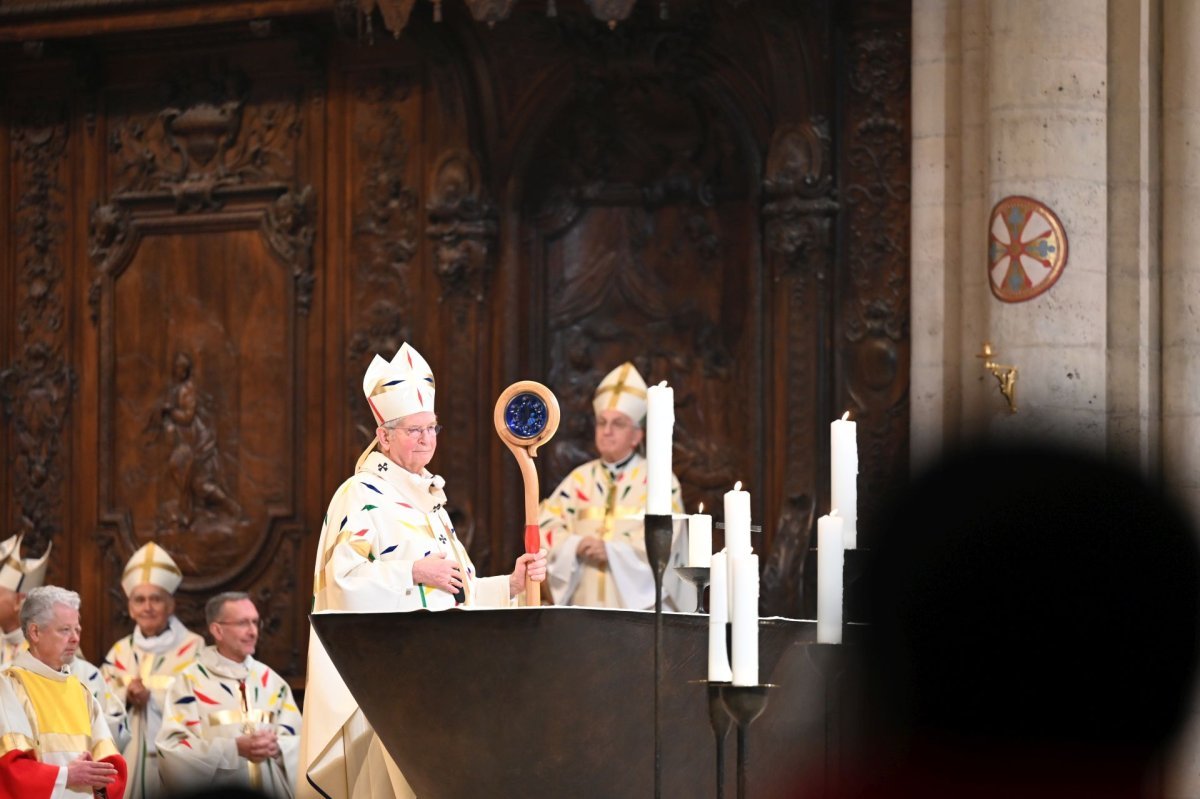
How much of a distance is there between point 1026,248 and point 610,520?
7.64 ft

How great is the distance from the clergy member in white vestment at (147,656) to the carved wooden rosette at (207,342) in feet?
2.00

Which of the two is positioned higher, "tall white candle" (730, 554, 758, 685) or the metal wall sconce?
the metal wall sconce

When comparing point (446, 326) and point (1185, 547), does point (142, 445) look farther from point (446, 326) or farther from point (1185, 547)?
point (1185, 547)

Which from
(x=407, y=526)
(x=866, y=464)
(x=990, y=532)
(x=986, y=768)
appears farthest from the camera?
(x=866, y=464)

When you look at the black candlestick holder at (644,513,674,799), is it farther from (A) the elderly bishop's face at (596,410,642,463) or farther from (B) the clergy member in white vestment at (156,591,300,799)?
(A) the elderly bishop's face at (596,410,642,463)

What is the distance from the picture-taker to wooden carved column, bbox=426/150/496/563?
32.9ft

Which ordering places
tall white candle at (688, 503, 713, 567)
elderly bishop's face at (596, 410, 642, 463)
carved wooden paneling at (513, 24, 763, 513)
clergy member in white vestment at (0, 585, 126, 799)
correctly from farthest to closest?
carved wooden paneling at (513, 24, 763, 513)
elderly bishop's face at (596, 410, 642, 463)
clergy member in white vestment at (0, 585, 126, 799)
tall white candle at (688, 503, 713, 567)

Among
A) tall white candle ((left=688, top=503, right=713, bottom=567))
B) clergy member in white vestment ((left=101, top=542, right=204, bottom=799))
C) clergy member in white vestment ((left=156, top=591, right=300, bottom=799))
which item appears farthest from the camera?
clergy member in white vestment ((left=101, top=542, right=204, bottom=799))

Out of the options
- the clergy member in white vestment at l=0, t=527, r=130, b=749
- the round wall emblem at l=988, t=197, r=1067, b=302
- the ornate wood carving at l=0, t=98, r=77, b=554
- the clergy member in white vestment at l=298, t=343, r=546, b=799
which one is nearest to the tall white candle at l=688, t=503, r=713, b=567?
the clergy member in white vestment at l=298, t=343, r=546, b=799

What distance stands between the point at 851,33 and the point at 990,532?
18.8 ft

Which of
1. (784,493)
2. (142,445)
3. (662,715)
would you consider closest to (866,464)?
(784,493)

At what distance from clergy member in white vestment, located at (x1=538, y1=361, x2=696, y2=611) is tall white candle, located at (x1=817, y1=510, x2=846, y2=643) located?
15.8 feet

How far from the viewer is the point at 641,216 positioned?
33.0 ft

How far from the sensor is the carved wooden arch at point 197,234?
1052 centimetres
